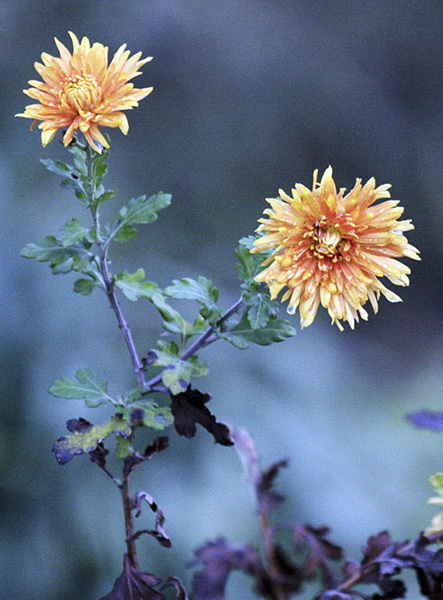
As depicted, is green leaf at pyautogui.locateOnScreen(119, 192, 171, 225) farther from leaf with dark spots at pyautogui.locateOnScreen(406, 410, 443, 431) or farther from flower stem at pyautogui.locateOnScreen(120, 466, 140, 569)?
leaf with dark spots at pyautogui.locateOnScreen(406, 410, 443, 431)

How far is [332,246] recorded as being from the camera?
38 centimetres

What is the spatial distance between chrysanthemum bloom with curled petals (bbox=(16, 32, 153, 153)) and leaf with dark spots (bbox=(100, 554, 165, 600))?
11.5 inches

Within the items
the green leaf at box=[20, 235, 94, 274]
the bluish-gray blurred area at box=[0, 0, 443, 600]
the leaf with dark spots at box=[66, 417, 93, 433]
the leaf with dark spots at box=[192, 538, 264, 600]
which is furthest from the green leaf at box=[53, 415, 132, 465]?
the bluish-gray blurred area at box=[0, 0, 443, 600]

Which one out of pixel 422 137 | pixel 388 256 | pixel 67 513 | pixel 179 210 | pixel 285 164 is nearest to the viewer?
pixel 388 256

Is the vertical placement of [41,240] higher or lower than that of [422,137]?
lower

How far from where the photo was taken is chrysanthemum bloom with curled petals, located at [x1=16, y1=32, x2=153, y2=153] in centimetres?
38

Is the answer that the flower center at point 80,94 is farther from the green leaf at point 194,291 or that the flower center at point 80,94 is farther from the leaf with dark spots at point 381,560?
the leaf with dark spots at point 381,560

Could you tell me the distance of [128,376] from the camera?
86cm

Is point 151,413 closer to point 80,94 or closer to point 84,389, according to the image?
point 84,389

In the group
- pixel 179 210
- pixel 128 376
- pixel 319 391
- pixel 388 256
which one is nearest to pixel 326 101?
pixel 179 210

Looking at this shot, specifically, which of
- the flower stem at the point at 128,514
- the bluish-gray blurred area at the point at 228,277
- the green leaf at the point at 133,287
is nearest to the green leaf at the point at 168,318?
the green leaf at the point at 133,287

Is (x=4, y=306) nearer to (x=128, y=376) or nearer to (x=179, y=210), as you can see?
(x=128, y=376)

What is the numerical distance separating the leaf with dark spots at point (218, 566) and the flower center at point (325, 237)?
1.16 ft

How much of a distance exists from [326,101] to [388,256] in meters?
1.08
